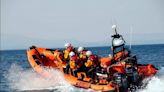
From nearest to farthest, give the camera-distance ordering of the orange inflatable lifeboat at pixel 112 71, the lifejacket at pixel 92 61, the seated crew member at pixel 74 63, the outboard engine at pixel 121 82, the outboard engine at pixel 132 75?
the outboard engine at pixel 121 82
the orange inflatable lifeboat at pixel 112 71
the outboard engine at pixel 132 75
the lifejacket at pixel 92 61
the seated crew member at pixel 74 63

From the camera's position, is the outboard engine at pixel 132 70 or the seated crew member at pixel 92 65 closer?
the outboard engine at pixel 132 70

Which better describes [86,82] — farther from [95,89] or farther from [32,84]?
[32,84]

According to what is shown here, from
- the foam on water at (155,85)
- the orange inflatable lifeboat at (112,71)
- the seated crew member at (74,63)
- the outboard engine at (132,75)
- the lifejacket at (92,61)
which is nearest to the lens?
the orange inflatable lifeboat at (112,71)

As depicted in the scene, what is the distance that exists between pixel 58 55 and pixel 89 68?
3.26 m

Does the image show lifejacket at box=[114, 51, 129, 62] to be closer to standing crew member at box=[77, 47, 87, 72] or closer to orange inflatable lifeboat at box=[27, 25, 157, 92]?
orange inflatable lifeboat at box=[27, 25, 157, 92]

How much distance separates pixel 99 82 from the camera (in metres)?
25.1

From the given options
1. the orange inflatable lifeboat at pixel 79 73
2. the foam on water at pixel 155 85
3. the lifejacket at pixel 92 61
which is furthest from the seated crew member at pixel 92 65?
the foam on water at pixel 155 85

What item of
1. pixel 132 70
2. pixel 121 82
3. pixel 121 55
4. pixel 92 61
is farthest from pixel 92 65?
pixel 121 82

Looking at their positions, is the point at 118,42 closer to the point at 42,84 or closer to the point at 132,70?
the point at 132,70

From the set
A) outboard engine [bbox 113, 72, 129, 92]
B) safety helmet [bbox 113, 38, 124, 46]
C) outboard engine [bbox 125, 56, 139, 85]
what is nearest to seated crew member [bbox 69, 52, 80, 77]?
safety helmet [bbox 113, 38, 124, 46]

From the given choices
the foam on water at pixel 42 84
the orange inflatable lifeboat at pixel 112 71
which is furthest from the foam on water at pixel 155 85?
the foam on water at pixel 42 84

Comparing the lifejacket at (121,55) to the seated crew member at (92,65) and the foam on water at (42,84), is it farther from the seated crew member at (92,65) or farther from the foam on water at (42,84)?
the foam on water at (42,84)

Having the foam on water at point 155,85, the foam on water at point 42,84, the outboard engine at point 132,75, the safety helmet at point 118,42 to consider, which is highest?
the safety helmet at point 118,42

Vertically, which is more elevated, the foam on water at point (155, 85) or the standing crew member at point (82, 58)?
the standing crew member at point (82, 58)
